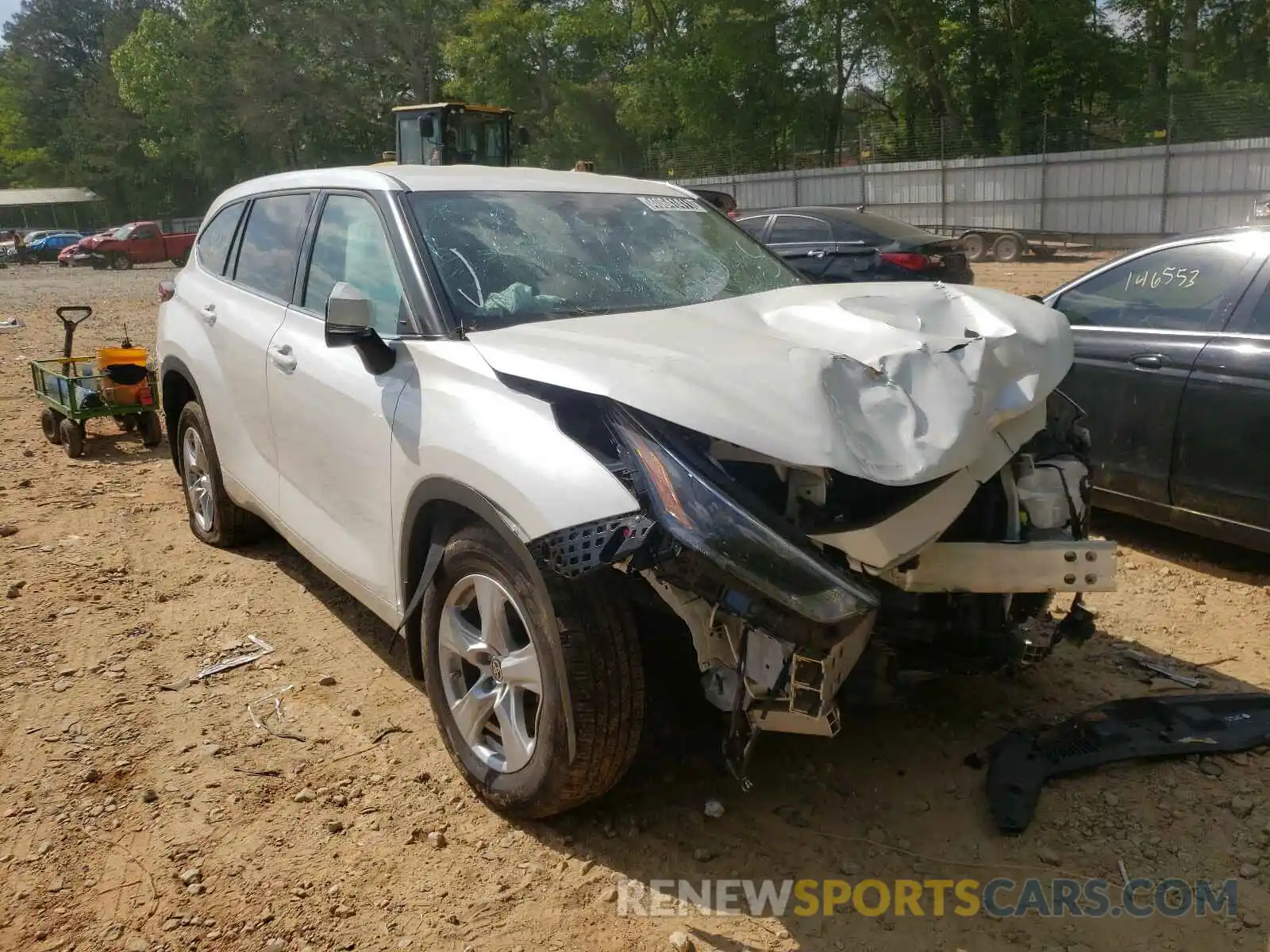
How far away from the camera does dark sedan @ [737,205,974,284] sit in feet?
39.6

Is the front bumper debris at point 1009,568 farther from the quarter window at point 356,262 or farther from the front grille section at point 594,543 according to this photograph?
the quarter window at point 356,262

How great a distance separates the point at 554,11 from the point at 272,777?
41131 mm

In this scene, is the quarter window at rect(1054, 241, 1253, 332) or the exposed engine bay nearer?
the exposed engine bay

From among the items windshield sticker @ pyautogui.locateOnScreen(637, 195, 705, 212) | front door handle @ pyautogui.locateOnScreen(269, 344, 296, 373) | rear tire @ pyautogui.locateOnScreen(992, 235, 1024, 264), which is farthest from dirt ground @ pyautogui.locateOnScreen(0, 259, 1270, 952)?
rear tire @ pyautogui.locateOnScreen(992, 235, 1024, 264)

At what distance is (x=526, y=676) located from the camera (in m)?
2.82

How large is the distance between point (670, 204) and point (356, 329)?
1622 mm

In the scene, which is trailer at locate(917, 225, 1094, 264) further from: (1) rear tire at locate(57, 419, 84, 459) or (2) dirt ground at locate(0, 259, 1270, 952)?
(2) dirt ground at locate(0, 259, 1270, 952)

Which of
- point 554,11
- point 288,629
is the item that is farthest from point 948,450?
point 554,11

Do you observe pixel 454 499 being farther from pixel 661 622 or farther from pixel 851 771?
pixel 851 771

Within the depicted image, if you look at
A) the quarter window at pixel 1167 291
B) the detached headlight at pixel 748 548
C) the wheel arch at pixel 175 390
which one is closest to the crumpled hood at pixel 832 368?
the detached headlight at pixel 748 548

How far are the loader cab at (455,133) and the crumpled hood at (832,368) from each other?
14.8m

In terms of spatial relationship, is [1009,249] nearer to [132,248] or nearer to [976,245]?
[976,245]

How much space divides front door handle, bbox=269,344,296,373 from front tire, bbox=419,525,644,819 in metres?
1.25

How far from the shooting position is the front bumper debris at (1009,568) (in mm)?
2689
